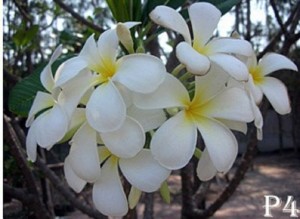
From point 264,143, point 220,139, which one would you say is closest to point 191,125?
point 220,139

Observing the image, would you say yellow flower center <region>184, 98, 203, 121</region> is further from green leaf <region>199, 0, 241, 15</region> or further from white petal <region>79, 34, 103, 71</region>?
green leaf <region>199, 0, 241, 15</region>

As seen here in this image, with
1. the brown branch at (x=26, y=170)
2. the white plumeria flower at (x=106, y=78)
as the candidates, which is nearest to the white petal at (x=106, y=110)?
the white plumeria flower at (x=106, y=78)

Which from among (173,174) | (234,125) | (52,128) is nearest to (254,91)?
(234,125)

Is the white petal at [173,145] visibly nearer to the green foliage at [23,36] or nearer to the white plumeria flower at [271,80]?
the white plumeria flower at [271,80]

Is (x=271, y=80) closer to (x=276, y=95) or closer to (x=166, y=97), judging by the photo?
(x=276, y=95)

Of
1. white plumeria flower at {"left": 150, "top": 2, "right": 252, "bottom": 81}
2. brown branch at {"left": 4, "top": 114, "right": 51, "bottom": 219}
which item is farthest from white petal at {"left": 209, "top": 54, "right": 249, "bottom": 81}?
brown branch at {"left": 4, "top": 114, "right": 51, "bottom": 219}
